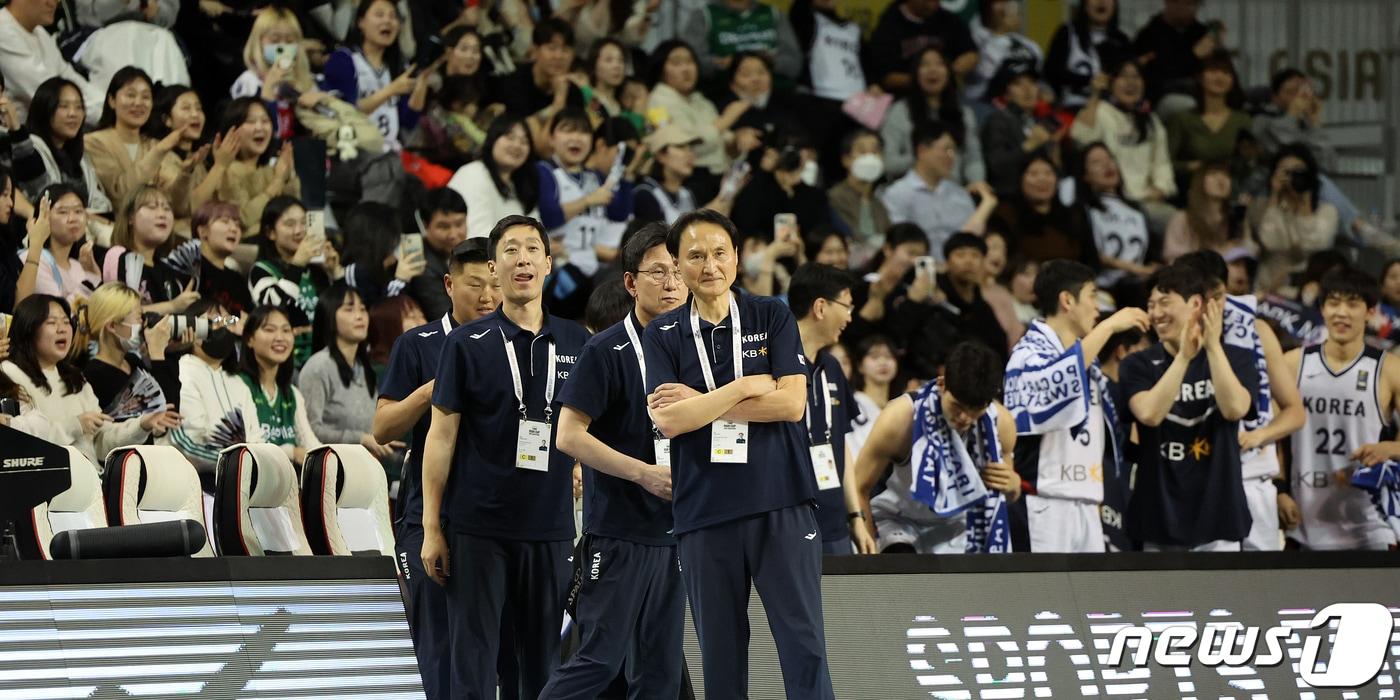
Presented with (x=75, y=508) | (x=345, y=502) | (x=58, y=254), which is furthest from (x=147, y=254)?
(x=345, y=502)

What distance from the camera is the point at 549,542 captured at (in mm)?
6328

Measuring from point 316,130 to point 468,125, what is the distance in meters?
1.31

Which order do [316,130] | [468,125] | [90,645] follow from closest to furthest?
[90,645], [316,130], [468,125]

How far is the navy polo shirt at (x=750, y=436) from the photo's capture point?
18.2 feet

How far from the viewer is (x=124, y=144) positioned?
1039cm

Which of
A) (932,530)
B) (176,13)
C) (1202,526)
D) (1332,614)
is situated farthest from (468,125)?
(1332,614)

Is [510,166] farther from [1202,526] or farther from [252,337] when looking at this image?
[1202,526]

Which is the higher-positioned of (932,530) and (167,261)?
(167,261)

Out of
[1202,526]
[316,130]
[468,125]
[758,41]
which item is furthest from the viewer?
[758,41]

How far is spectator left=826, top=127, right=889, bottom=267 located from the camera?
45.2 feet

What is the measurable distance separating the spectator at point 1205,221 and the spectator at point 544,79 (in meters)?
5.49

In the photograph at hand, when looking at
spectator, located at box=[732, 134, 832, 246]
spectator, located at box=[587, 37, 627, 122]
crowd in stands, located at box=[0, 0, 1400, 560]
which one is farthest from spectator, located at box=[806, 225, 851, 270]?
spectator, located at box=[587, 37, 627, 122]

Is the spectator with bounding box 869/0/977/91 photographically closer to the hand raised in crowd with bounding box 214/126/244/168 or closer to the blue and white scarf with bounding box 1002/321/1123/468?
the hand raised in crowd with bounding box 214/126/244/168
